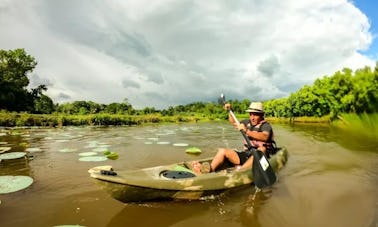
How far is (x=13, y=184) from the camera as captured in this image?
5211mm

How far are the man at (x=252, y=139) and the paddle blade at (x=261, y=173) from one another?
0.45 m

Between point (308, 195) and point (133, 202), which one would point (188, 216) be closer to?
point (133, 202)

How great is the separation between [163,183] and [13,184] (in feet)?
9.86

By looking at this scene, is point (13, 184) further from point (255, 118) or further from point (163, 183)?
point (255, 118)

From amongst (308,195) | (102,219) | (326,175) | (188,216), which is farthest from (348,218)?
(102,219)

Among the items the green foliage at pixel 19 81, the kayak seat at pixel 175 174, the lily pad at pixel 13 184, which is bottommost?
the lily pad at pixel 13 184

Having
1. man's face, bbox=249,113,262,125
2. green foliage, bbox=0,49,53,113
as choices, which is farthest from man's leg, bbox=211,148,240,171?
green foliage, bbox=0,49,53,113

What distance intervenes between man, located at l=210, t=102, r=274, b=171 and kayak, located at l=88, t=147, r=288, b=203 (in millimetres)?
692

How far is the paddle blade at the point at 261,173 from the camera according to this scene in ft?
17.9

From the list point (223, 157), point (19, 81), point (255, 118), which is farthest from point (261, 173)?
point (19, 81)

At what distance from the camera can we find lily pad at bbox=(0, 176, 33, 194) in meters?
4.96

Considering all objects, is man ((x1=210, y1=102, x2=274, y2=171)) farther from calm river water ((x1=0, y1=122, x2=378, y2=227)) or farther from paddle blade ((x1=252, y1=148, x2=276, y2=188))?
calm river water ((x1=0, y1=122, x2=378, y2=227))

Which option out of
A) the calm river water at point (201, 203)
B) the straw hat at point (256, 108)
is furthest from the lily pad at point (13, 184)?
the straw hat at point (256, 108)

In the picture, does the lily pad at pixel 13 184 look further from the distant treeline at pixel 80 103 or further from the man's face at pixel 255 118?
the distant treeline at pixel 80 103
